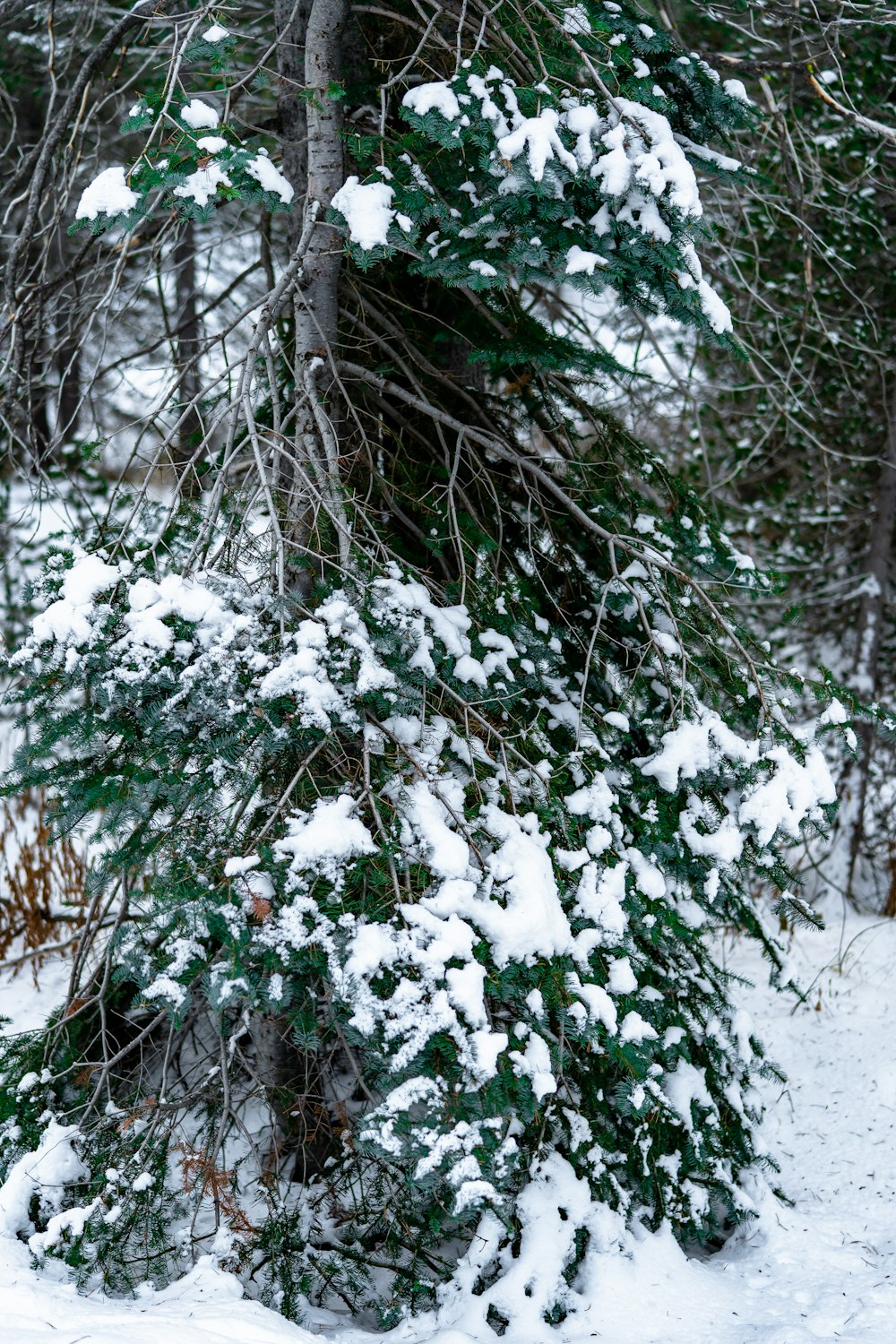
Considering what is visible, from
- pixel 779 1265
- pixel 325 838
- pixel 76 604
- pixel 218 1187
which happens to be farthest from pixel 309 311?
A: pixel 779 1265

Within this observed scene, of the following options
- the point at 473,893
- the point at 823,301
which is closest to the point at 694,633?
the point at 473,893

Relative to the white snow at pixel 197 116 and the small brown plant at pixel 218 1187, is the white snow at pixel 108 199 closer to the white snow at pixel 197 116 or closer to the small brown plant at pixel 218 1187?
the white snow at pixel 197 116

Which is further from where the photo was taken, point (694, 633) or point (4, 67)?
point (4, 67)

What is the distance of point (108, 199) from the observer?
2650 millimetres

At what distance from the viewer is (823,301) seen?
22.4ft

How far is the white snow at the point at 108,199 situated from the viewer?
8.67 ft

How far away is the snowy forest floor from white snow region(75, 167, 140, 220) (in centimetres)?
269

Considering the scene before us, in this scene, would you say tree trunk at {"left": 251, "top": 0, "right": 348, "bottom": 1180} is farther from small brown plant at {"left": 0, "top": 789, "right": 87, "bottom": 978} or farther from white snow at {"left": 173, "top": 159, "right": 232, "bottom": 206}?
small brown plant at {"left": 0, "top": 789, "right": 87, "bottom": 978}

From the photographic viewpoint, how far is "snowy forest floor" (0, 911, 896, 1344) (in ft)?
8.68

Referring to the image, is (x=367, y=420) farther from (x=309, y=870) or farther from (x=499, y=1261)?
(x=499, y=1261)

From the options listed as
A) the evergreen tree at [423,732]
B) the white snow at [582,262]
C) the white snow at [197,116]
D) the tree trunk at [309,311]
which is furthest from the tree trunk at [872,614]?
the white snow at [197,116]

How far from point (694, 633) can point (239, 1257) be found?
2375 millimetres

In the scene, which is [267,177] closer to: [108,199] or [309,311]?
[108,199]

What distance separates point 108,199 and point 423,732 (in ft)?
5.26
